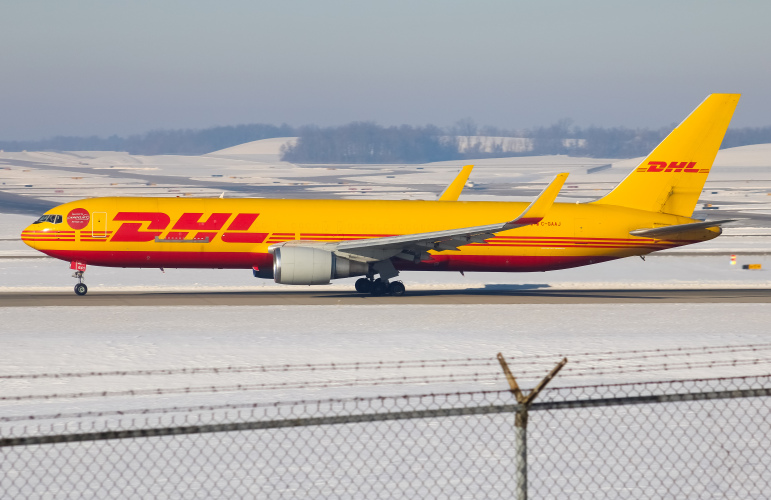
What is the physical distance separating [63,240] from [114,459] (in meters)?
21.4

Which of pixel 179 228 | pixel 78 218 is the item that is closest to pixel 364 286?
pixel 179 228

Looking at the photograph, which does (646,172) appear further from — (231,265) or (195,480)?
(195,480)

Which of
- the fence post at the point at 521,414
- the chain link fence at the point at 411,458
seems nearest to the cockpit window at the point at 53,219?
the chain link fence at the point at 411,458

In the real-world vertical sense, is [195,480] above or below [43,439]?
below

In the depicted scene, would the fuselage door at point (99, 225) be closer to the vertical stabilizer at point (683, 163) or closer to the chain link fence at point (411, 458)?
the vertical stabilizer at point (683, 163)

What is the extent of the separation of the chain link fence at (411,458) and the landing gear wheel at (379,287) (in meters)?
17.9

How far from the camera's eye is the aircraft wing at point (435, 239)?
30.6 metres

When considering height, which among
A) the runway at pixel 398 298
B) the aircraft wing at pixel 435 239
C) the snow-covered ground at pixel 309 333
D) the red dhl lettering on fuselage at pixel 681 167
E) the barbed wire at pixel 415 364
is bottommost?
the runway at pixel 398 298

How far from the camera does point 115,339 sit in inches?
888

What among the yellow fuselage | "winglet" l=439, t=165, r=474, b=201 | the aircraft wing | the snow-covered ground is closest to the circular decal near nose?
the yellow fuselage

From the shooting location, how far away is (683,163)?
35.1 metres

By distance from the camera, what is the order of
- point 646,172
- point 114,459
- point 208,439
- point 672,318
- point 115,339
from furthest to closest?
point 646,172, point 672,318, point 115,339, point 208,439, point 114,459

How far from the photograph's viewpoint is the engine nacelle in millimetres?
30573

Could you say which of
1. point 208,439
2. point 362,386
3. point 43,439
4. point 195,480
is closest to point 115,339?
→ point 362,386
